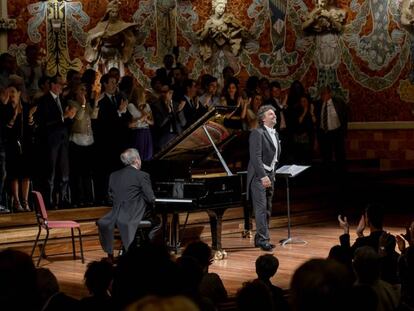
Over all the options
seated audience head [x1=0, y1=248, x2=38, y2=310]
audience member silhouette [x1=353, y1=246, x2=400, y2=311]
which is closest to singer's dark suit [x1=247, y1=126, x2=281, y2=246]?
audience member silhouette [x1=353, y1=246, x2=400, y2=311]

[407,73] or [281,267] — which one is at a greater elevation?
[407,73]

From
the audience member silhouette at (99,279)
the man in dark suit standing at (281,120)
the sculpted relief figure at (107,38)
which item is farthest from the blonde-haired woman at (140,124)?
the audience member silhouette at (99,279)

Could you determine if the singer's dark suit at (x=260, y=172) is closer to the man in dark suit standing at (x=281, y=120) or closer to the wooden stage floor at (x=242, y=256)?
the wooden stage floor at (x=242, y=256)

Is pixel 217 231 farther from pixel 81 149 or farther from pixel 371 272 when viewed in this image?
pixel 371 272

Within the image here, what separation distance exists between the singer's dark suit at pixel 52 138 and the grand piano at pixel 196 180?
1.00m

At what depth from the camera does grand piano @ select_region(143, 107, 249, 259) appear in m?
8.08

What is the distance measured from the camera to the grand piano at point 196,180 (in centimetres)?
808

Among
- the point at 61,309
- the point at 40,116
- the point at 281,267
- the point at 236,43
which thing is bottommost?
the point at 281,267

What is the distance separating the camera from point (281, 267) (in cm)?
773

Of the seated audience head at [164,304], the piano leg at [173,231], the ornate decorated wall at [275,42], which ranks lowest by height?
the piano leg at [173,231]

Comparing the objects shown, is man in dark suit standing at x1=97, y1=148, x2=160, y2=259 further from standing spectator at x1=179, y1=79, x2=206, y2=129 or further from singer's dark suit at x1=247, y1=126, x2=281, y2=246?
standing spectator at x1=179, y1=79, x2=206, y2=129

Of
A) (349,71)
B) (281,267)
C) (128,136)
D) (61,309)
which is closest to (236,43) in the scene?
(349,71)

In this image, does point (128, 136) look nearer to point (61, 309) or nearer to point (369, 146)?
point (369, 146)

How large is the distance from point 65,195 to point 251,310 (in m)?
6.21
